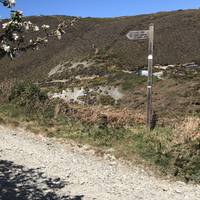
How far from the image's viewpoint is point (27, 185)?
8.78 metres

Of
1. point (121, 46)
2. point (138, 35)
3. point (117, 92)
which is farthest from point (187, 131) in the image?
point (121, 46)

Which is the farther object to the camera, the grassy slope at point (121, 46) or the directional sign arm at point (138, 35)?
the grassy slope at point (121, 46)

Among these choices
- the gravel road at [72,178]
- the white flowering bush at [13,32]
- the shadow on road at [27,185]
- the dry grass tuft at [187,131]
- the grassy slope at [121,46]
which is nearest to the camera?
the white flowering bush at [13,32]

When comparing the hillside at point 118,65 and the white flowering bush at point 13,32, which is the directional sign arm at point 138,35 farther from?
the white flowering bush at point 13,32

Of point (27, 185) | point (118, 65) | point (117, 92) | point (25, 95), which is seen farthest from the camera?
point (118, 65)

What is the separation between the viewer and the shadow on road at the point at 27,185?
8188mm

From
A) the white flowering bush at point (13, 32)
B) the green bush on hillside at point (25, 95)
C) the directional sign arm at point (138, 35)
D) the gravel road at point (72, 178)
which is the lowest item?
the gravel road at point (72, 178)

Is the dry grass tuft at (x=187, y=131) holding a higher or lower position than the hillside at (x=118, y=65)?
lower

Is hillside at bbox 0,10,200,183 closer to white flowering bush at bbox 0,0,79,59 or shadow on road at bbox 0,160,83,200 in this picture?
shadow on road at bbox 0,160,83,200

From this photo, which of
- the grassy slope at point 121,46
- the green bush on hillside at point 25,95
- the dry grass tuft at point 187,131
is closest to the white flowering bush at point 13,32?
the dry grass tuft at point 187,131

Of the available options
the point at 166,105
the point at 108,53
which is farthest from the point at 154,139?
the point at 108,53

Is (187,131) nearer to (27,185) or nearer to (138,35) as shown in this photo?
(138,35)

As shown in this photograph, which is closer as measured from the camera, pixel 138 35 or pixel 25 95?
pixel 138 35

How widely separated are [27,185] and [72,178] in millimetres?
977
